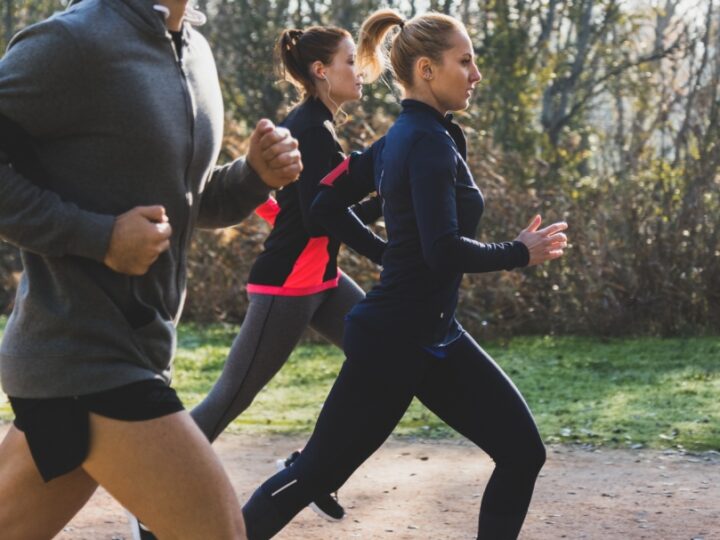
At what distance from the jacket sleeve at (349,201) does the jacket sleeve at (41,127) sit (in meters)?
1.49

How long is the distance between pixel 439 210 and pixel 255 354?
1.54 m

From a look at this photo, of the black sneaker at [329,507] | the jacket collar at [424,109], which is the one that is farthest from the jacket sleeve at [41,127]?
the black sneaker at [329,507]

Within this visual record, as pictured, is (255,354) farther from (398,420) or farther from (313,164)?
(398,420)

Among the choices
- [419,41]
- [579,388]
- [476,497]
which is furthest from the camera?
[579,388]

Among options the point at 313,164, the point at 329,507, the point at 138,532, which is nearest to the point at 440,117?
the point at 313,164

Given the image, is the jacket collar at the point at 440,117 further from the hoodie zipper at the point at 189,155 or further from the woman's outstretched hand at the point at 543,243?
the hoodie zipper at the point at 189,155

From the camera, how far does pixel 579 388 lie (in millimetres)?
7918

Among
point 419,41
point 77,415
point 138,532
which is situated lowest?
point 138,532

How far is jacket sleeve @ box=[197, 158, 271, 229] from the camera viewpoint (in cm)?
280

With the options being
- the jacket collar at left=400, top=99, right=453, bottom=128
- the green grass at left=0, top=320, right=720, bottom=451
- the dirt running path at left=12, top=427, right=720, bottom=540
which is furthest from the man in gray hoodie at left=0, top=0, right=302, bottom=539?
the green grass at left=0, top=320, right=720, bottom=451

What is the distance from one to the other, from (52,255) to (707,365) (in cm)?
671

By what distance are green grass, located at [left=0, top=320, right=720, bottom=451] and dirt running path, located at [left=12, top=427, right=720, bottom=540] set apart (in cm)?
45

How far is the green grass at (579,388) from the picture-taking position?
21.7 feet

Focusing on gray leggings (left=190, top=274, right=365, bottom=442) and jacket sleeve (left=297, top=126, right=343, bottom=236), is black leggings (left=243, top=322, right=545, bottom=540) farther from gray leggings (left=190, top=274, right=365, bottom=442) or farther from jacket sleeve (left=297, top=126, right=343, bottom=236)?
jacket sleeve (left=297, top=126, right=343, bottom=236)
